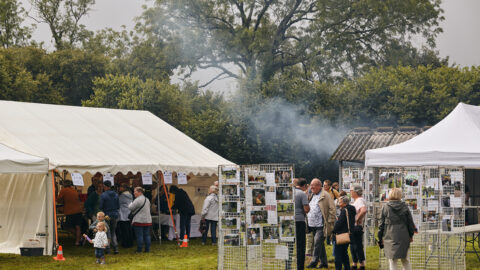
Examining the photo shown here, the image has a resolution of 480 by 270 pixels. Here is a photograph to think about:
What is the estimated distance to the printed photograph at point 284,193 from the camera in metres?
10.5

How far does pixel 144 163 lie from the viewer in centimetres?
1705

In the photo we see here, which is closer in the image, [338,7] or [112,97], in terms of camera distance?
[112,97]

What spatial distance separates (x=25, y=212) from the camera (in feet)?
51.1

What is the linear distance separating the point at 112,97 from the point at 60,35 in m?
15.7

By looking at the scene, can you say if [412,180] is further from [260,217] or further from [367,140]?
[367,140]

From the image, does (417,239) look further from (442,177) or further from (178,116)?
(178,116)

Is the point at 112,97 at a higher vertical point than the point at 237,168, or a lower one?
higher

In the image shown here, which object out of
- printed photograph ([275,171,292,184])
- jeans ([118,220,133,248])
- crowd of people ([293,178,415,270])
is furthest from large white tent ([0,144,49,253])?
printed photograph ([275,171,292,184])

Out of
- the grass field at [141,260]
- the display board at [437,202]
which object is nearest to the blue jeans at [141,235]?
the grass field at [141,260]

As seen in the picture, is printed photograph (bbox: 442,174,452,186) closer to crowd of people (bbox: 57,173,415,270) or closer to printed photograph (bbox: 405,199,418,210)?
printed photograph (bbox: 405,199,418,210)

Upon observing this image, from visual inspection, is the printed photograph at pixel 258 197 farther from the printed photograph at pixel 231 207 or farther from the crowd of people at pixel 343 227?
the crowd of people at pixel 343 227

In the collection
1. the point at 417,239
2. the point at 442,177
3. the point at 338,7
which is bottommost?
the point at 417,239

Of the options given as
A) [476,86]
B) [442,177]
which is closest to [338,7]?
[476,86]

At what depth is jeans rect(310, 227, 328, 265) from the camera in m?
12.2
